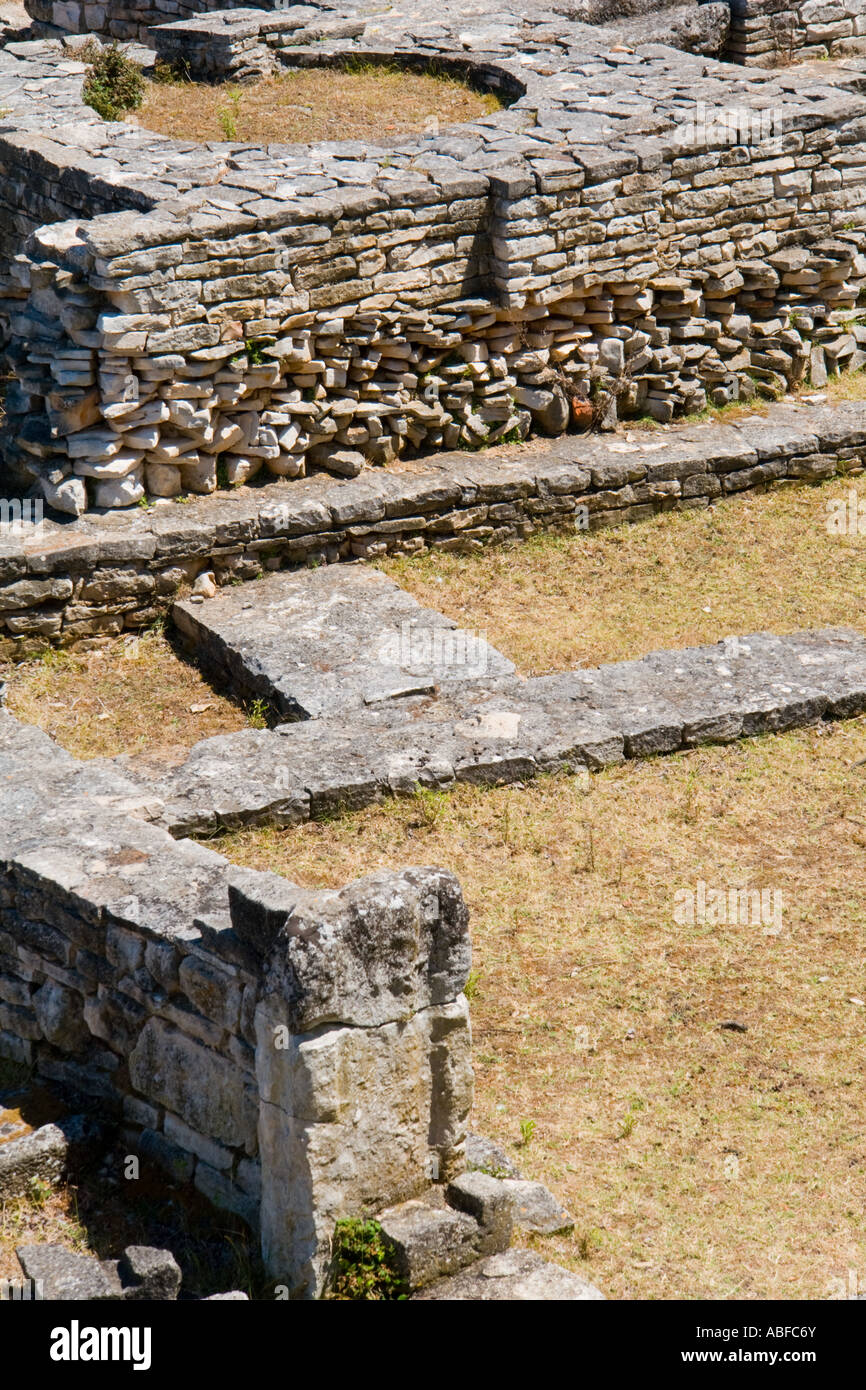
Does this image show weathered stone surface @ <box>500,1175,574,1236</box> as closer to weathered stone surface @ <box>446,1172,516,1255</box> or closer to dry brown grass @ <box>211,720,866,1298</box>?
dry brown grass @ <box>211,720,866,1298</box>

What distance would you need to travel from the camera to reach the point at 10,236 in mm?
11758

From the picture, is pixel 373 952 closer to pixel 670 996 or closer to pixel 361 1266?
pixel 361 1266

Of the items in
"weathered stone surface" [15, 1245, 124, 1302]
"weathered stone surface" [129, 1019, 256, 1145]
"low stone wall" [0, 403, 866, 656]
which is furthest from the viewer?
"low stone wall" [0, 403, 866, 656]

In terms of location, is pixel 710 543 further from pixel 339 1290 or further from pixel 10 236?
pixel 339 1290

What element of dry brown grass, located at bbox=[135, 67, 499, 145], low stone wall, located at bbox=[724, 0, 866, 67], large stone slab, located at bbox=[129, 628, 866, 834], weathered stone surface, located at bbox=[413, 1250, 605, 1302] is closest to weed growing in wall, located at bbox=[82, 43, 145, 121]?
dry brown grass, located at bbox=[135, 67, 499, 145]

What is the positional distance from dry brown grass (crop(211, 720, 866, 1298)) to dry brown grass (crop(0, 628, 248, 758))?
1352mm

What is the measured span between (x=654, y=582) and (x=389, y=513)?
1660 millimetres

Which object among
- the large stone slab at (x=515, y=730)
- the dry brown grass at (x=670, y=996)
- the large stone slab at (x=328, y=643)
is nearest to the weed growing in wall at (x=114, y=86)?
the large stone slab at (x=328, y=643)

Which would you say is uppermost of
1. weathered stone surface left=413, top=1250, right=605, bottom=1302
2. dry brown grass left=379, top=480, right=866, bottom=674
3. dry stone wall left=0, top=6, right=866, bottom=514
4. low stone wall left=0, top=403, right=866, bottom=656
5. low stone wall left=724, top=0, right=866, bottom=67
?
low stone wall left=724, top=0, right=866, bottom=67

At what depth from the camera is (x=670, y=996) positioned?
6484 millimetres

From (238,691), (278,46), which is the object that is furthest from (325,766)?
(278,46)

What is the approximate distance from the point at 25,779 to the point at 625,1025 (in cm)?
259

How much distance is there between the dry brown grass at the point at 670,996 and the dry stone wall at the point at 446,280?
10.9ft

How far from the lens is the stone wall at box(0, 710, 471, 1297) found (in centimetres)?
471
